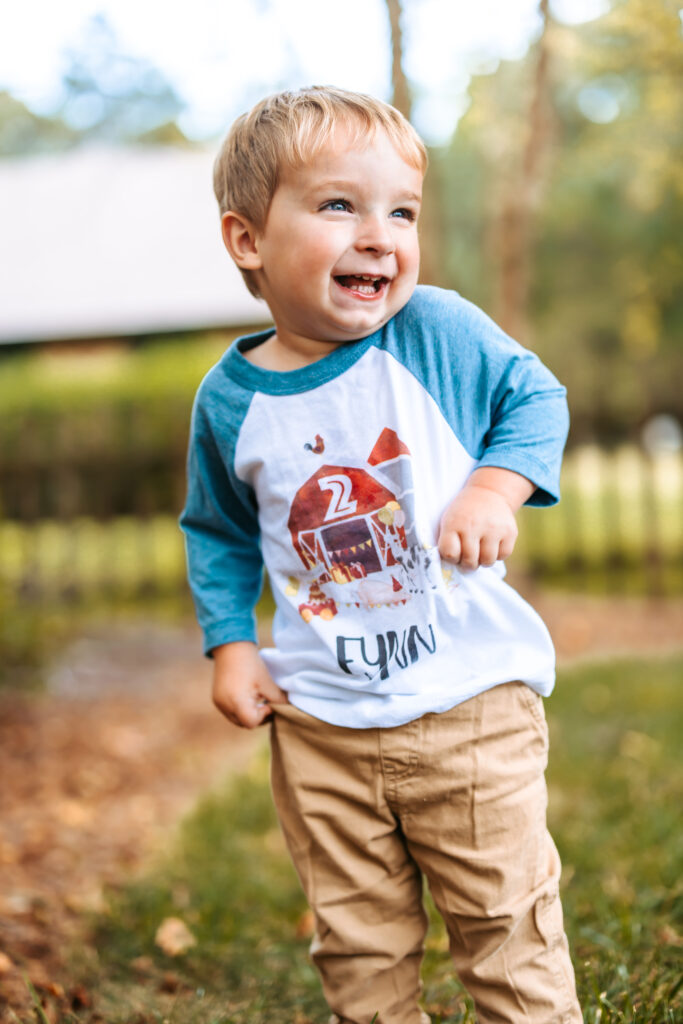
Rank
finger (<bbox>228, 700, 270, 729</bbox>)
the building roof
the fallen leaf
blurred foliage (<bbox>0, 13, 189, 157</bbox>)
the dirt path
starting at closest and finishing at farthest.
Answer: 1. finger (<bbox>228, 700, 270, 729</bbox>)
2. the fallen leaf
3. the dirt path
4. blurred foliage (<bbox>0, 13, 189, 157</bbox>)
5. the building roof

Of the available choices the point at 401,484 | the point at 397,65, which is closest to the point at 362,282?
the point at 401,484

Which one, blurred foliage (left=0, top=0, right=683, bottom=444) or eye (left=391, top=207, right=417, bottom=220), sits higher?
blurred foliage (left=0, top=0, right=683, bottom=444)

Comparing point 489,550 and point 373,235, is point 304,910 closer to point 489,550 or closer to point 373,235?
point 489,550

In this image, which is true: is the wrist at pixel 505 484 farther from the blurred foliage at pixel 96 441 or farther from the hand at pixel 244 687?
the blurred foliage at pixel 96 441

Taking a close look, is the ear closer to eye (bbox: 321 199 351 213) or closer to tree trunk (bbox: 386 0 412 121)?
eye (bbox: 321 199 351 213)

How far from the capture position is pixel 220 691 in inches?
71.5

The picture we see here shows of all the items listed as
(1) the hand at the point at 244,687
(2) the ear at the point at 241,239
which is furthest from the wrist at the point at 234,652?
(2) the ear at the point at 241,239

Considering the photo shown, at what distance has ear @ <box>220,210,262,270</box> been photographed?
65.2 inches

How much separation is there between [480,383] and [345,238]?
1.05ft

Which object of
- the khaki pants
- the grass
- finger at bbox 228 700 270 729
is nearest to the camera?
the khaki pants

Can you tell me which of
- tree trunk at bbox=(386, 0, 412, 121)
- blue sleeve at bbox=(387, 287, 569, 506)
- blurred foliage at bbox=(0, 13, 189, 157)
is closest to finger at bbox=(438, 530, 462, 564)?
blue sleeve at bbox=(387, 287, 569, 506)

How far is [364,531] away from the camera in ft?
5.38

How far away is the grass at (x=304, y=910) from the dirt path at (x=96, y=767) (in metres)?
0.16

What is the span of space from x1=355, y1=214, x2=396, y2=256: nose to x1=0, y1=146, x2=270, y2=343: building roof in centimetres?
1111
